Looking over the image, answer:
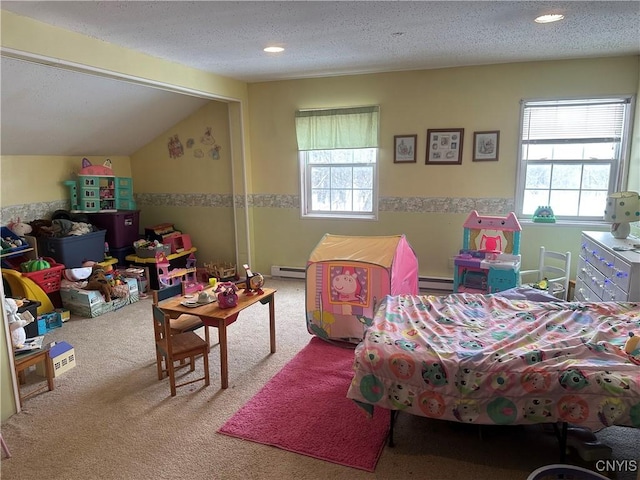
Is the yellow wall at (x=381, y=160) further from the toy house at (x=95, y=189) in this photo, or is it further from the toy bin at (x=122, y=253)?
the toy bin at (x=122, y=253)

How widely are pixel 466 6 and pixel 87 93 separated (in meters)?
3.25

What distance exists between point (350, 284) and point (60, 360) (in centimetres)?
209

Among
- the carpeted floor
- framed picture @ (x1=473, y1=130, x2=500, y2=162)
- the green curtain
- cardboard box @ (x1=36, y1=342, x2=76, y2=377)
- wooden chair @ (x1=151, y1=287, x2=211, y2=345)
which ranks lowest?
the carpeted floor

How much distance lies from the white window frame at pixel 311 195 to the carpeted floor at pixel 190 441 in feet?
7.46

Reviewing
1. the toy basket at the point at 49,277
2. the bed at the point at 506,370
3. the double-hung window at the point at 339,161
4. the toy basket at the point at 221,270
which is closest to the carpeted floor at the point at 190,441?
the bed at the point at 506,370

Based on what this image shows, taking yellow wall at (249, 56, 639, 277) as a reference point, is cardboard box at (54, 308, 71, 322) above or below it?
below

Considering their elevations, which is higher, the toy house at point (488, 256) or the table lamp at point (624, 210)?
the table lamp at point (624, 210)

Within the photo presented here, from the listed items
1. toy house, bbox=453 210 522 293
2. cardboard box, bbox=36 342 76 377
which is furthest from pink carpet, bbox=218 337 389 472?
toy house, bbox=453 210 522 293

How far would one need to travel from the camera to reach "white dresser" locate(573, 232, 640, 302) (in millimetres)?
2748

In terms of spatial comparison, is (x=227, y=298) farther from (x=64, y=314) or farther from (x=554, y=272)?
(x=554, y=272)

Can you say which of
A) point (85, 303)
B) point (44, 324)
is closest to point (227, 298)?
point (44, 324)

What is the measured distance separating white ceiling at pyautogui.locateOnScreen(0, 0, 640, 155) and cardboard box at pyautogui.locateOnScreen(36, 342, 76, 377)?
2035 mm

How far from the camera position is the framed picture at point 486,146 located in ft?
14.1

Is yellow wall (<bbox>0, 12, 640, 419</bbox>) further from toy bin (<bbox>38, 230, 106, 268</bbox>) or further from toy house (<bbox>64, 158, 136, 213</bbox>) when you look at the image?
toy bin (<bbox>38, 230, 106, 268</bbox>)
